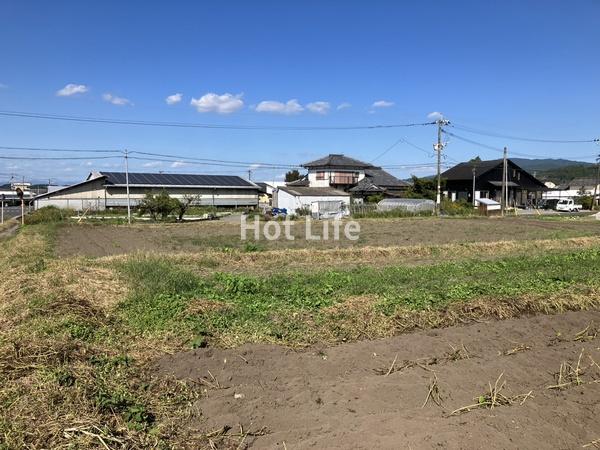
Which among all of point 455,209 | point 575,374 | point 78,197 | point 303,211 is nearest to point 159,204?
point 303,211

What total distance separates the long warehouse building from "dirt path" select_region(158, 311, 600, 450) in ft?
132

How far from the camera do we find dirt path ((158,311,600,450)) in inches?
132

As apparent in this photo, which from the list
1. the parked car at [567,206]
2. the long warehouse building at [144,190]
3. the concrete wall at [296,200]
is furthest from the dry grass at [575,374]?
the parked car at [567,206]

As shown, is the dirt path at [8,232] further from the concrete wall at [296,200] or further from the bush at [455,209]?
the bush at [455,209]

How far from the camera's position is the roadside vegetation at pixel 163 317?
11.3 feet

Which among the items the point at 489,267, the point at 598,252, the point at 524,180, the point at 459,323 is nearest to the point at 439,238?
the point at 598,252

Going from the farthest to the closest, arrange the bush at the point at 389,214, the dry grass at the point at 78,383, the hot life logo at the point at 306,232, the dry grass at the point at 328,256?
the bush at the point at 389,214
the hot life logo at the point at 306,232
the dry grass at the point at 328,256
the dry grass at the point at 78,383

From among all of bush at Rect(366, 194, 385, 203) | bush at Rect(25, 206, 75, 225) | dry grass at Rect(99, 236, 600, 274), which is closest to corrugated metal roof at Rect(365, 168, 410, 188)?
bush at Rect(366, 194, 385, 203)

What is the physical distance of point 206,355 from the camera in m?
4.85

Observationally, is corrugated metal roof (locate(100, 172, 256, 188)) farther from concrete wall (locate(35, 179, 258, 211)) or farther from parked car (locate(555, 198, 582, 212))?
parked car (locate(555, 198, 582, 212))

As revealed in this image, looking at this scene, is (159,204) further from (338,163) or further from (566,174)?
(566,174)

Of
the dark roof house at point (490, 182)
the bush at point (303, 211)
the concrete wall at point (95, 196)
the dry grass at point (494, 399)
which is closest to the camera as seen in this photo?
the dry grass at point (494, 399)

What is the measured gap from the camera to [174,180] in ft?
180

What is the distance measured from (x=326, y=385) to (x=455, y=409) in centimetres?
110
